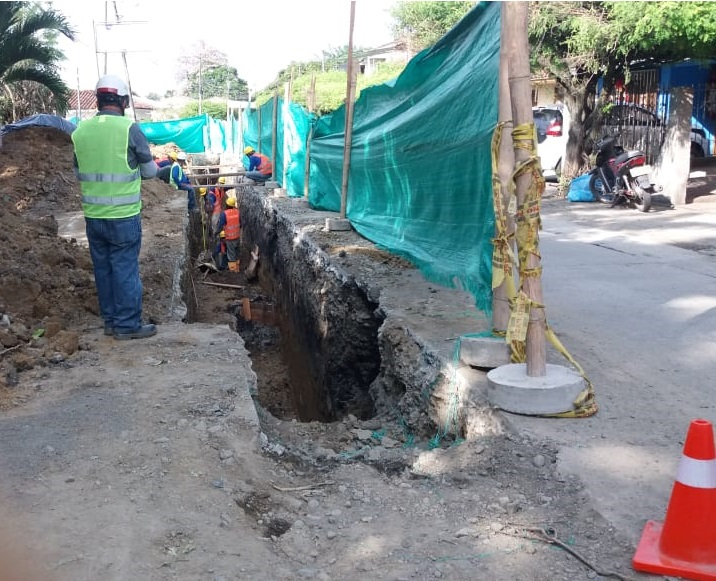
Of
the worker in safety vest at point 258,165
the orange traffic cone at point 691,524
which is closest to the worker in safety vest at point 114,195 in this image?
the orange traffic cone at point 691,524

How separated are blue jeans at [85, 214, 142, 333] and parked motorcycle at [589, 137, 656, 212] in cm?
950

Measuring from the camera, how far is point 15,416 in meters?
3.94

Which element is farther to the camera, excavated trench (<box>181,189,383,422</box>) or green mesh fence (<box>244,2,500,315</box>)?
excavated trench (<box>181,189,383,422</box>)

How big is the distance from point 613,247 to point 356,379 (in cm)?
408

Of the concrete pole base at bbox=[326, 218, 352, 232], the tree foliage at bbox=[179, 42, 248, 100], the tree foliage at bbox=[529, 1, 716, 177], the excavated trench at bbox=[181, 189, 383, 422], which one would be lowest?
the excavated trench at bbox=[181, 189, 383, 422]

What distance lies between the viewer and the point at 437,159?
605cm

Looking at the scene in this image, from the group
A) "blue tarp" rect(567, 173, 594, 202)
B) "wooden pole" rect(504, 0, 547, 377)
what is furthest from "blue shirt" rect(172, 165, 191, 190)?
"wooden pole" rect(504, 0, 547, 377)

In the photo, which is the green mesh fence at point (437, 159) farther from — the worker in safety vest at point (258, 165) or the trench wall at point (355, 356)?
the worker in safety vest at point (258, 165)

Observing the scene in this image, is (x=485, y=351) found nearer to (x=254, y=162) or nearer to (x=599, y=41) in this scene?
(x=599, y=41)

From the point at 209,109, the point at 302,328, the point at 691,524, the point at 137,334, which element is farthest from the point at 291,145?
the point at 209,109

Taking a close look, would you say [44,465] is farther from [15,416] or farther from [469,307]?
[469,307]

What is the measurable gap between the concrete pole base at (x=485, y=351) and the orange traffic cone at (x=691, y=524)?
166 cm

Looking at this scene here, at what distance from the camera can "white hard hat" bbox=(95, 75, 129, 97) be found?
17.3ft

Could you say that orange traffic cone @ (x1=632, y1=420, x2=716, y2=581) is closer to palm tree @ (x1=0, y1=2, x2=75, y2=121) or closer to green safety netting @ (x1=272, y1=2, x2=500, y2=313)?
green safety netting @ (x1=272, y1=2, x2=500, y2=313)
